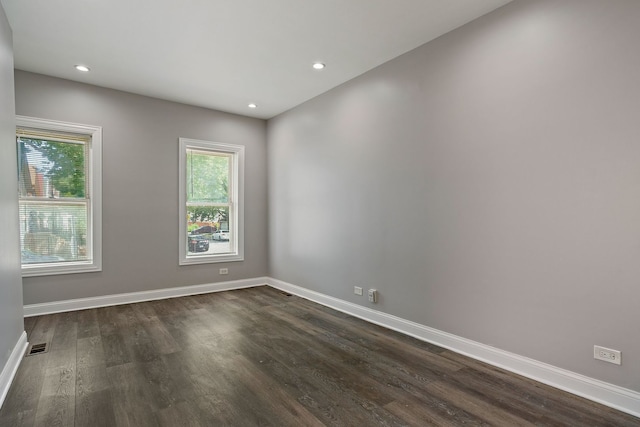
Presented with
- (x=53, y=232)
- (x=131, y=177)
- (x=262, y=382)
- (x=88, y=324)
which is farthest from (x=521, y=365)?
(x=53, y=232)

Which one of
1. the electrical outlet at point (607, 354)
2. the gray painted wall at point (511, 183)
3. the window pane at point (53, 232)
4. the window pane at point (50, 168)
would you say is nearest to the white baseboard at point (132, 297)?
the window pane at point (53, 232)

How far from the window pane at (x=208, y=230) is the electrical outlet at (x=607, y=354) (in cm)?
475

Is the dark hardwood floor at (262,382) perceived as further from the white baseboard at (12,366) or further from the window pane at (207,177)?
the window pane at (207,177)

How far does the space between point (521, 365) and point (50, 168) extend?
5.45 meters

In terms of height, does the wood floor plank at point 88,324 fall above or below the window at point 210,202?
below

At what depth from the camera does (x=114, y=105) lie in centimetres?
446

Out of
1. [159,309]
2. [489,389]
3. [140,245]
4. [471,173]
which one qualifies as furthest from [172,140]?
[489,389]

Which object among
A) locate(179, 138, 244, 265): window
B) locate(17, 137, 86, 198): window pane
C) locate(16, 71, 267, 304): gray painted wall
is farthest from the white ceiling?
locate(179, 138, 244, 265): window

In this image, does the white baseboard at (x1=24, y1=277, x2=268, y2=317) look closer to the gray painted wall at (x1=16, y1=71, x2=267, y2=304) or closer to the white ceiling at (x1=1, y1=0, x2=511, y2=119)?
the gray painted wall at (x1=16, y1=71, x2=267, y2=304)

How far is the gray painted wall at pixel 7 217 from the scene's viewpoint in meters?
2.37

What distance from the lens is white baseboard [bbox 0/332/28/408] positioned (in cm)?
222

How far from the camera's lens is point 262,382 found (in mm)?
2428

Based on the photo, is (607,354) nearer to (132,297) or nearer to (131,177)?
(132,297)

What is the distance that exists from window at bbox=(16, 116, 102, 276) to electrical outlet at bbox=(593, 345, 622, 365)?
5186 mm
